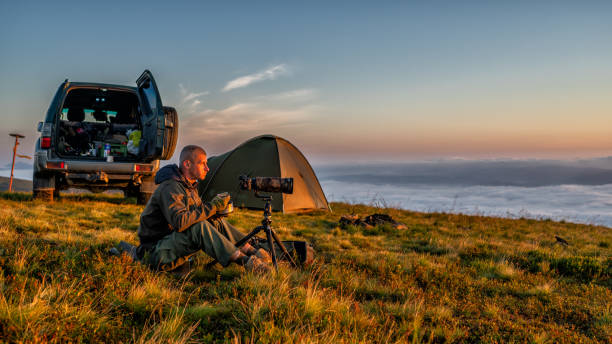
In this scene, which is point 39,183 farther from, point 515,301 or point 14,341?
point 515,301

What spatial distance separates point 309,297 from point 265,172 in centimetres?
805

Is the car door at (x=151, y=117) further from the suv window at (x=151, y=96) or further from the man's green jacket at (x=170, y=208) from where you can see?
the man's green jacket at (x=170, y=208)

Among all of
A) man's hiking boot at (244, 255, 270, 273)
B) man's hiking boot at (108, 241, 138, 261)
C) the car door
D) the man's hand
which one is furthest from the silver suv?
man's hiking boot at (244, 255, 270, 273)

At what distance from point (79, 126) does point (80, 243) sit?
584cm

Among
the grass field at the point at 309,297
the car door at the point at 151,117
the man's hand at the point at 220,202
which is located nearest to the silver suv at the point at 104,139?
the car door at the point at 151,117

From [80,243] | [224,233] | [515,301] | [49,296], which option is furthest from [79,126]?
[515,301]

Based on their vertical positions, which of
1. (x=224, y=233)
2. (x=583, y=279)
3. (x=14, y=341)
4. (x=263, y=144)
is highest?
(x=263, y=144)

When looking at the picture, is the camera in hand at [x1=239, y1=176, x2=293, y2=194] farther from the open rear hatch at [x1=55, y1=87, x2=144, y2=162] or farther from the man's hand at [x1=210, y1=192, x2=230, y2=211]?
the open rear hatch at [x1=55, y1=87, x2=144, y2=162]

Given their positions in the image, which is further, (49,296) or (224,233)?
(224,233)

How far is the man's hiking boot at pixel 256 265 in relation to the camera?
12.9ft

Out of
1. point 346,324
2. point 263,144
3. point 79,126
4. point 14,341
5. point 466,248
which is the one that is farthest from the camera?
point 263,144

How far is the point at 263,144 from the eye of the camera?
11570 mm

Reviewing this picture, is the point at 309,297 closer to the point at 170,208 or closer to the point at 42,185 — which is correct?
the point at 170,208

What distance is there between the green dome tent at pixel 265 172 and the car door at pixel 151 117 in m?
2.86
